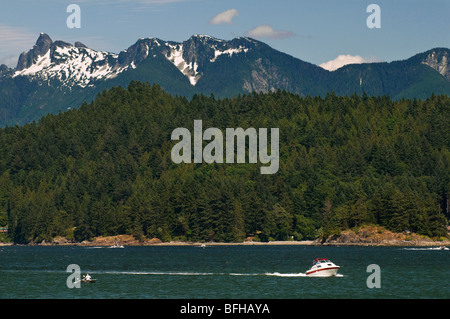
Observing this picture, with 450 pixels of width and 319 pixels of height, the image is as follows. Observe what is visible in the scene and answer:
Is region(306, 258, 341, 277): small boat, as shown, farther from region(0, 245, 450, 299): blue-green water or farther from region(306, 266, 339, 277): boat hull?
region(0, 245, 450, 299): blue-green water

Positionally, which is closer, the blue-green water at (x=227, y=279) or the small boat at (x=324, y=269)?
the blue-green water at (x=227, y=279)

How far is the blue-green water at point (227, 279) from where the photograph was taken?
115m

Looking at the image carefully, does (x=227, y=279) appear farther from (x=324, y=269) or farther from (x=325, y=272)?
(x=325, y=272)

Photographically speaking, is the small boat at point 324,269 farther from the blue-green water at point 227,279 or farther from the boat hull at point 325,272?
the blue-green water at point 227,279

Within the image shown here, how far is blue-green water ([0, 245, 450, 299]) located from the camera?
115188 millimetres

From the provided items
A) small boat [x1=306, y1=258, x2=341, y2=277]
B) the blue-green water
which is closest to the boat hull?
small boat [x1=306, y1=258, x2=341, y2=277]

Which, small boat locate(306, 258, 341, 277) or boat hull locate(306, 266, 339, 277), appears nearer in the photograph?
small boat locate(306, 258, 341, 277)

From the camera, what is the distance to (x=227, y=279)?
445 feet

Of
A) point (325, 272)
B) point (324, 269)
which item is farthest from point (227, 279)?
point (325, 272)

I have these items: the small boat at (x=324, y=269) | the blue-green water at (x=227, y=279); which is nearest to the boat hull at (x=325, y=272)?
the small boat at (x=324, y=269)
